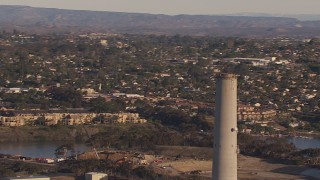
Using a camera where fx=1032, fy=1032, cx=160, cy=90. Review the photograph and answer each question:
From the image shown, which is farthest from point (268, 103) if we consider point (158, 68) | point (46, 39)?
point (46, 39)

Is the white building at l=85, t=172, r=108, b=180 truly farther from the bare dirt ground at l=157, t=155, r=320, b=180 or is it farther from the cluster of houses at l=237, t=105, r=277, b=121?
the cluster of houses at l=237, t=105, r=277, b=121

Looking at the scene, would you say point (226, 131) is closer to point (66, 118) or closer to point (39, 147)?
point (39, 147)

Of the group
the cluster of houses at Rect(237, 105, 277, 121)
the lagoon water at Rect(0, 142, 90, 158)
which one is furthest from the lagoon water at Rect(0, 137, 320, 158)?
the cluster of houses at Rect(237, 105, 277, 121)

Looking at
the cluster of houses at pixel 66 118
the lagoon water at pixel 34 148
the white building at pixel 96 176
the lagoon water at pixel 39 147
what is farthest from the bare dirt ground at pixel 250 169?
the cluster of houses at pixel 66 118

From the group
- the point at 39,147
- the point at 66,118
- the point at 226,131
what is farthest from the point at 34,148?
the point at 226,131

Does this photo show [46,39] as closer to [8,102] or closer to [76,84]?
[76,84]

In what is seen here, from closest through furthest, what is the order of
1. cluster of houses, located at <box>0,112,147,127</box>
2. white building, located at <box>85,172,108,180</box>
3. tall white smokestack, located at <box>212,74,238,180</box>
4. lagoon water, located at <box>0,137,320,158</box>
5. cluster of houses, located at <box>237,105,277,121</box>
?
tall white smokestack, located at <box>212,74,238,180</box>, white building, located at <box>85,172,108,180</box>, lagoon water, located at <box>0,137,320,158</box>, cluster of houses, located at <box>0,112,147,127</box>, cluster of houses, located at <box>237,105,277,121</box>

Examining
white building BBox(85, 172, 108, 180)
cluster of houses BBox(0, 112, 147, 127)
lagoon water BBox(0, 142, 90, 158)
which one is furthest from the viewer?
cluster of houses BBox(0, 112, 147, 127)
